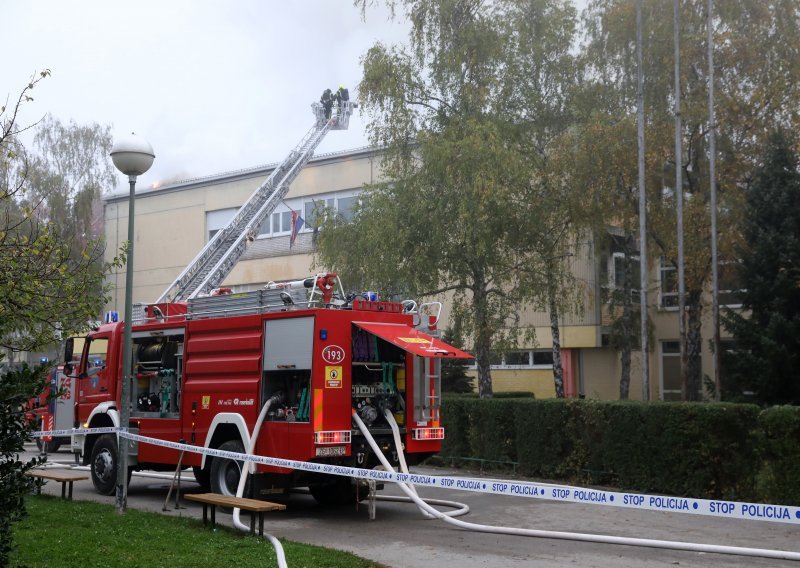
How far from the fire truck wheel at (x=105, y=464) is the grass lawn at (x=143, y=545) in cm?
275

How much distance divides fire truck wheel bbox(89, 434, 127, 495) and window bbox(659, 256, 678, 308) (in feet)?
57.9

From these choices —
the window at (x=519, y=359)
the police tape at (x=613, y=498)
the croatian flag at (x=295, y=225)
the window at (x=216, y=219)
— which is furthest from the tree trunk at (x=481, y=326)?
the window at (x=216, y=219)

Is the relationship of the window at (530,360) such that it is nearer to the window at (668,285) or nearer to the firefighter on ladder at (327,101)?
the window at (668,285)

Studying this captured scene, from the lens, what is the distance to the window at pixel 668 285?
2667cm

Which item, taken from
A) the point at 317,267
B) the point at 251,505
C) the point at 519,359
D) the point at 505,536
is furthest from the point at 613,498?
the point at 519,359

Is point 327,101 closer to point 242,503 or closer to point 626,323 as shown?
point 626,323

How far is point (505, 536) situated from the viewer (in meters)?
10.5

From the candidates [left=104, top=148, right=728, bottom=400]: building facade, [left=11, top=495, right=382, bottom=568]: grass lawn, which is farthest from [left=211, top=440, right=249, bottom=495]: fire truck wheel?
[left=104, top=148, right=728, bottom=400]: building facade

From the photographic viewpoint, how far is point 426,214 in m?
21.3

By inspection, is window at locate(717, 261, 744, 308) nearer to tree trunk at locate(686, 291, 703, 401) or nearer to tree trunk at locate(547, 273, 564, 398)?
tree trunk at locate(686, 291, 703, 401)

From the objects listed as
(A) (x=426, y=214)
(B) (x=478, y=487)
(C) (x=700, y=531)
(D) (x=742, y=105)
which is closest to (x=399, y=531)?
(B) (x=478, y=487)

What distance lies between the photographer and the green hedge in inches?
505

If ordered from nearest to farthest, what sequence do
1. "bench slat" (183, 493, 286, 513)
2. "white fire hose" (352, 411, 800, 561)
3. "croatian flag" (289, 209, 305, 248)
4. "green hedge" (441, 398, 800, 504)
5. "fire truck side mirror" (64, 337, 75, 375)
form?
"white fire hose" (352, 411, 800, 561) < "bench slat" (183, 493, 286, 513) < "green hedge" (441, 398, 800, 504) < "fire truck side mirror" (64, 337, 75, 375) < "croatian flag" (289, 209, 305, 248)

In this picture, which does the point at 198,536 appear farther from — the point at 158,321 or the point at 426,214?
the point at 426,214
